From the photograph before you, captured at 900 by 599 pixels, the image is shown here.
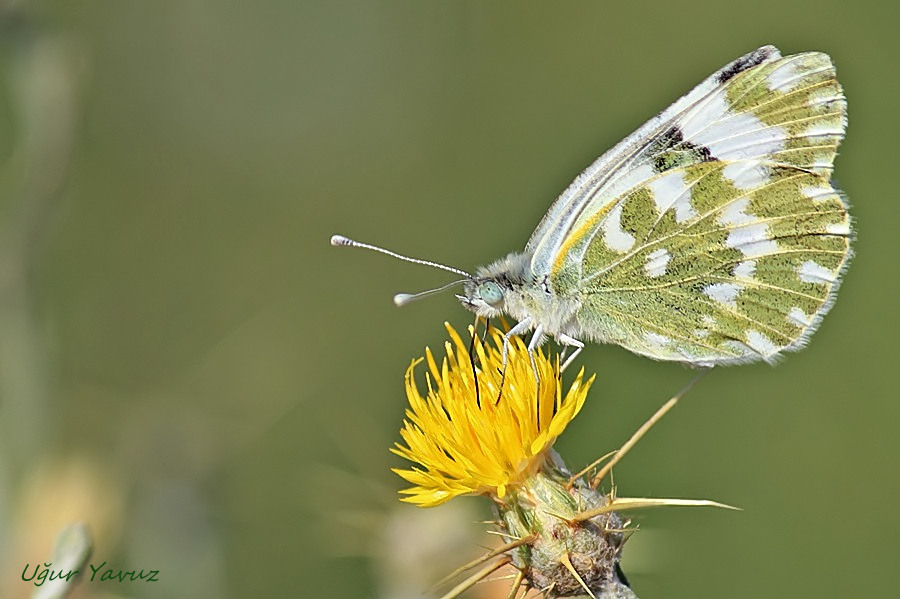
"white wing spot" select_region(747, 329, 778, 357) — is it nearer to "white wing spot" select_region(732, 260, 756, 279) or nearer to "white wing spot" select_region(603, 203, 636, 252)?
"white wing spot" select_region(732, 260, 756, 279)

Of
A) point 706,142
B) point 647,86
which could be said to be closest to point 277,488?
point 706,142

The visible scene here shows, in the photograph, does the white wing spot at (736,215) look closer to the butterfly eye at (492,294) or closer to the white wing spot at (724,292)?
the white wing spot at (724,292)

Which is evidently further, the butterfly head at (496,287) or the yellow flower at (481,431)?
the butterfly head at (496,287)

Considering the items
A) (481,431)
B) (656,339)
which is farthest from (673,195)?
(481,431)

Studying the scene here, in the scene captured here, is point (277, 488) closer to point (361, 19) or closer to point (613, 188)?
point (613, 188)

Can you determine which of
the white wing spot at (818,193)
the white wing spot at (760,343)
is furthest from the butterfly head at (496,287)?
the white wing spot at (818,193)

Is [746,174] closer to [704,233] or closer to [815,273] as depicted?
[704,233]

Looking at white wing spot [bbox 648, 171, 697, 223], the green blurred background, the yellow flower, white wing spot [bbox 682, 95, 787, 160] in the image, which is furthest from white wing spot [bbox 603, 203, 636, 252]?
the green blurred background
